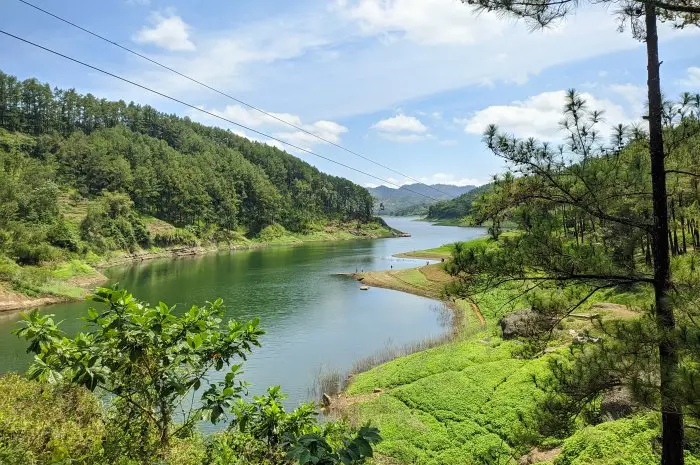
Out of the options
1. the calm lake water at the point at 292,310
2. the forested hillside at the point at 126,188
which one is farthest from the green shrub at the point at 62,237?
the calm lake water at the point at 292,310

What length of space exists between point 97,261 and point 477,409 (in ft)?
202

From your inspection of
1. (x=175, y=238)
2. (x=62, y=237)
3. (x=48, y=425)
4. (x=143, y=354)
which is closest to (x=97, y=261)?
(x=62, y=237)

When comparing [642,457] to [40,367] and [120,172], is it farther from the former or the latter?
[120,172]

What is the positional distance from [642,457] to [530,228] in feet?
16.6

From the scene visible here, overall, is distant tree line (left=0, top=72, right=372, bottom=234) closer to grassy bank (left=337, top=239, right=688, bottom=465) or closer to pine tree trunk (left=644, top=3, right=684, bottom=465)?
grassy bank (left=337, top=239, right=688, bottom=465)


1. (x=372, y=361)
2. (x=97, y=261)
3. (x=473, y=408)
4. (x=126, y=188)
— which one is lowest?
(x=372, y=361)

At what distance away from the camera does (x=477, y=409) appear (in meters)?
13.7

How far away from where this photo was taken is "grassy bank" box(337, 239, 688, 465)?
8312 mm

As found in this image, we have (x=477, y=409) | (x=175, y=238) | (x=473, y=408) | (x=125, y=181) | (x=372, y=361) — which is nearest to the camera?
(x=477, y=409)

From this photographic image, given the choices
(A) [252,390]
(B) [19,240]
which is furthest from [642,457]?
(B) [19,240]

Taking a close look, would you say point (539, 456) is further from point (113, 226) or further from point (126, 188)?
point (126, 188)

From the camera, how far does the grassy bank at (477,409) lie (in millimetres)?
8312

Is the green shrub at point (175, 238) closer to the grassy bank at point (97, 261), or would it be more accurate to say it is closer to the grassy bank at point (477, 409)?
the grassy bank at point (97, 261)

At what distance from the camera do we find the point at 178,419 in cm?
1299
